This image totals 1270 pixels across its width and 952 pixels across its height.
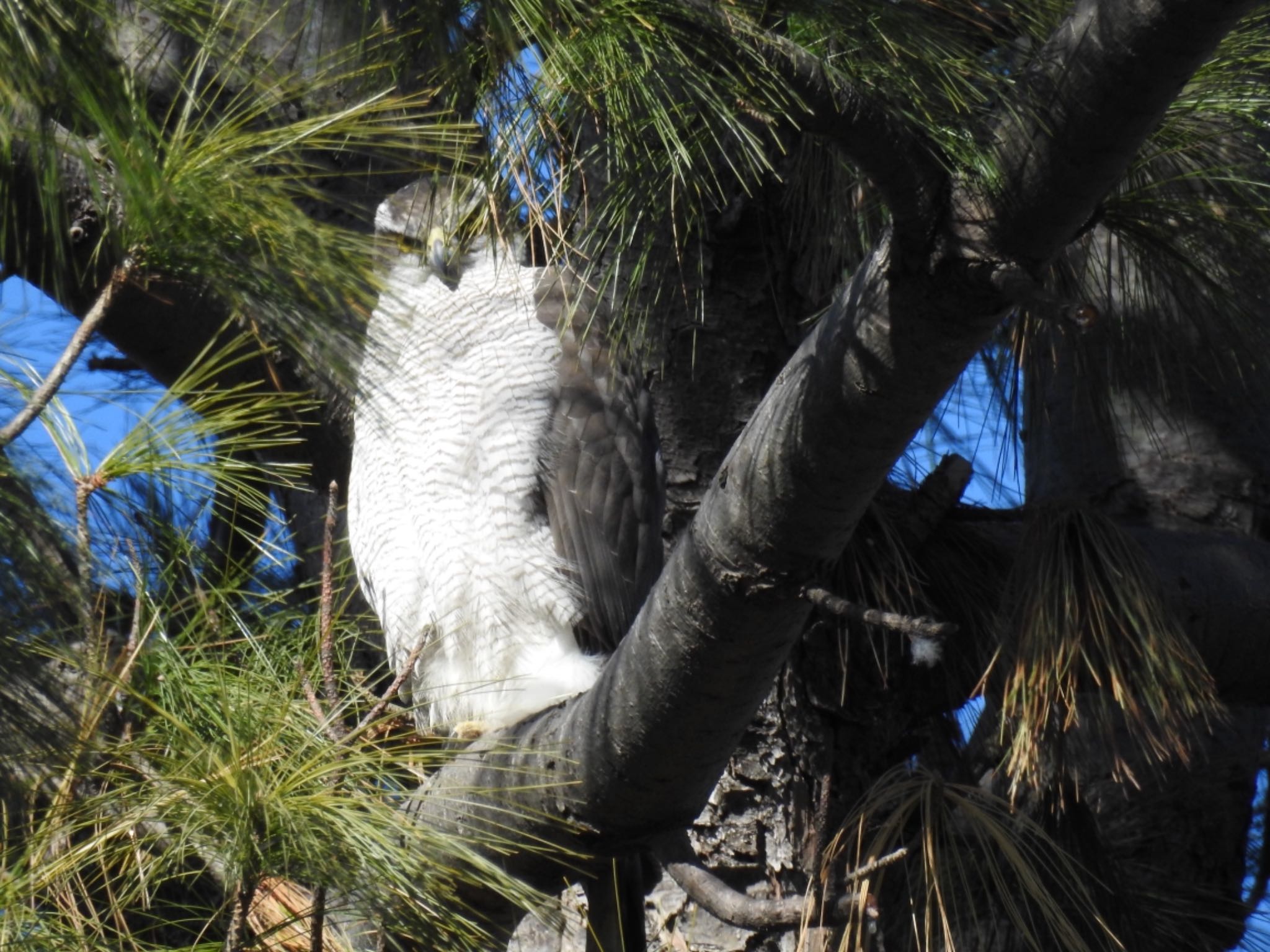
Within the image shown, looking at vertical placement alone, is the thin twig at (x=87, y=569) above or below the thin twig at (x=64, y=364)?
below

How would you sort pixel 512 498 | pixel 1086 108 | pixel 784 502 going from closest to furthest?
pixel 1086 108
pixel 784 502
pixel 512 498

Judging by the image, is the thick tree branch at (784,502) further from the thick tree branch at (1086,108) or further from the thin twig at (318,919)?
the thin twig at (318,919)

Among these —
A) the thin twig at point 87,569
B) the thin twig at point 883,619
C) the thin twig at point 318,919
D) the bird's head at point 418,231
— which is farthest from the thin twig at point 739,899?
the bird's head at point 418,231

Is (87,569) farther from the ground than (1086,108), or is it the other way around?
(1086,108)

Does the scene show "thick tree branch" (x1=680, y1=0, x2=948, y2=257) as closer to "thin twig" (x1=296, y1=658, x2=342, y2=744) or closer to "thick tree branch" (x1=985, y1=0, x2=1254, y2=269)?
"thick tree branch" (x1=985, y1=0, x2=1254, y2=269)

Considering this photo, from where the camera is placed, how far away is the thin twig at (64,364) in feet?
4.39

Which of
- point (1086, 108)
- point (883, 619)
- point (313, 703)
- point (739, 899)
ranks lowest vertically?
point (313, 703)

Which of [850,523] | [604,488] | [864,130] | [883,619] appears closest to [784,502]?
[850,523]

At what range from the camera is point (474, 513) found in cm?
274

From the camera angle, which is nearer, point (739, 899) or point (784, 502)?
point (784, 502)

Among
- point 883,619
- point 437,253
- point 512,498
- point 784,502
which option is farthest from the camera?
point 437,253

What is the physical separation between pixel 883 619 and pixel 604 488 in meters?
1.44

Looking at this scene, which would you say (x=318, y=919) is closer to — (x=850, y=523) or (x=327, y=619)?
(x=327, y=619)

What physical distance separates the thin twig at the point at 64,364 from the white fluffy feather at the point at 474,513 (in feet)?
3.88
